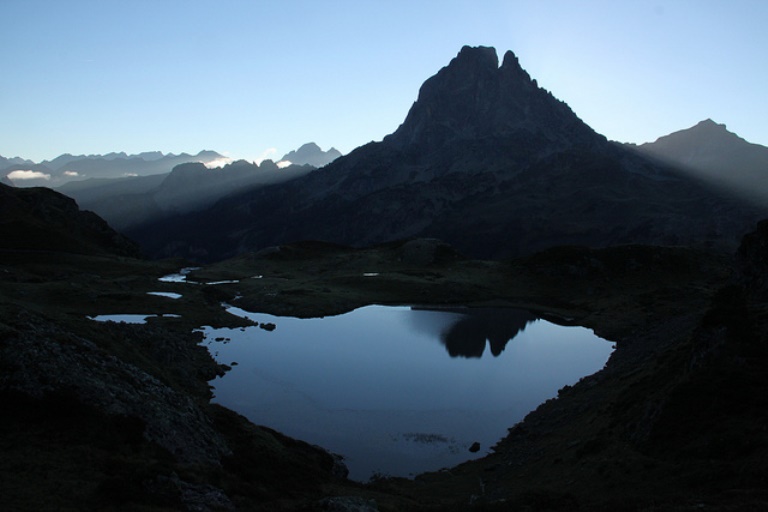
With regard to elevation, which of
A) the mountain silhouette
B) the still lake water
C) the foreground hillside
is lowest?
the still lake water

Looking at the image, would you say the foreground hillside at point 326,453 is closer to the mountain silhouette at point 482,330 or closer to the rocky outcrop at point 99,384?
the rocky outcrop at point 99,384

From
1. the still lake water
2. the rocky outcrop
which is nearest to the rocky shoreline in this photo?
the rocky outcrop

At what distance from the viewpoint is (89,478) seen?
24.2m

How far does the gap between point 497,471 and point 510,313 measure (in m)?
91.0

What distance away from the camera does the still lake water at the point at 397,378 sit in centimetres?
5309

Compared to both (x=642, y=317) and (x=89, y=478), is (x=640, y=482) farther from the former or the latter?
(x=642, y=317)

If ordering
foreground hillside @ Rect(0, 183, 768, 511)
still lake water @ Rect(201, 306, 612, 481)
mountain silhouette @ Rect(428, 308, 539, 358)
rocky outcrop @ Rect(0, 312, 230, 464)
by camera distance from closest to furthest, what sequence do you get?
1. foreground hillside @ Rect(0, 183, 768, 511)
2. rocky outcrop @ Rect(0, 312, 230, 464)
3. still lake water @ Rect(201, 306, 612, 481)
4. mountain silhouette @ Rect(428, 308, 539, 358)

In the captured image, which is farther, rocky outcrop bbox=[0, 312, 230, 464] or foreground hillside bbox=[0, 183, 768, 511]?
rocky outcrop bbox=[0, 312, 230, 464]

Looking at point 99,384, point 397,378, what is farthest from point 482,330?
point 99,384

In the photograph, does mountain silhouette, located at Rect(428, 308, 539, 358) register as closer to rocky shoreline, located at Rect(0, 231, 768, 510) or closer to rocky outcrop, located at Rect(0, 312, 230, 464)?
rocky shoreline, located at Rect(0, 231, 768, 510)

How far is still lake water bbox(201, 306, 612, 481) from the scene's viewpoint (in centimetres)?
5309

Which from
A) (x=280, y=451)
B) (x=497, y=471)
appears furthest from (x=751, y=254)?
(x=280, y=451)

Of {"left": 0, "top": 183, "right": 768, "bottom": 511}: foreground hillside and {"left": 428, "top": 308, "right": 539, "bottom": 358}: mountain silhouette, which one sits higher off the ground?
{"left": 0, "top": 183, "right": 768, "bottom": 511}: foreground hillside

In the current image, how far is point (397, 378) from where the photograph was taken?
2950 inches
